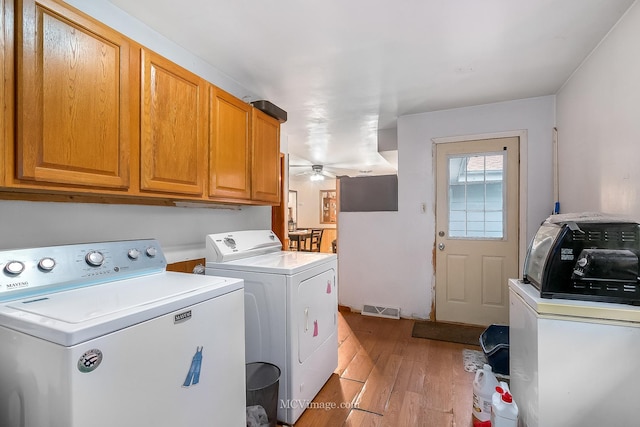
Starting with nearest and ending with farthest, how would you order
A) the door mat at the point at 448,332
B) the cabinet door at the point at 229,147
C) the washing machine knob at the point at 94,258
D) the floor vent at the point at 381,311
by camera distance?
Answer: the washing machine knob at the point at 94,258, the cabinet door at the point at 229,147, the door mat at the point at 448,332, the floor vent at the point at 381,311

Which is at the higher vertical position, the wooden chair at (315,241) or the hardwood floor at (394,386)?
the wooden chair at (315,241)

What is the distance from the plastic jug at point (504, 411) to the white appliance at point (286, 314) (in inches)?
40.2

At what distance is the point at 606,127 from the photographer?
1947mm

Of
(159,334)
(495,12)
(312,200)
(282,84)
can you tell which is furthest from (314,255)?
(312,200)

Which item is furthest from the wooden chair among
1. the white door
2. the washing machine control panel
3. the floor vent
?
the washing machine control panel

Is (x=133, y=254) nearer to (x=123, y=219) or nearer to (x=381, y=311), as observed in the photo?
(x=123, y=219)

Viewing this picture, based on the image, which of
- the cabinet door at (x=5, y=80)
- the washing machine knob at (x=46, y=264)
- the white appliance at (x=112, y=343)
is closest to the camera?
the white appliance at (x=112, y=343)

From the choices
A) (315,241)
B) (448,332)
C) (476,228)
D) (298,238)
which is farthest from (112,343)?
(315,241)

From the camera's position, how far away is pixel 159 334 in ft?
3.34

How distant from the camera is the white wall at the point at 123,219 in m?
1.36


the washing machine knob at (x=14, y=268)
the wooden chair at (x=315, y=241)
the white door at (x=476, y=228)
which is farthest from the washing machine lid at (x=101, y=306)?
the wooden chair at (x=315, y=241)

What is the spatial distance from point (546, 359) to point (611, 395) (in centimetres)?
26

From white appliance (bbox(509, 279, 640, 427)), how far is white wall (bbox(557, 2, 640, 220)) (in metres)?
0.83

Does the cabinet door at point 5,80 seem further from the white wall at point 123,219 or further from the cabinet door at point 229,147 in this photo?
the cabinet door at point 229,147
